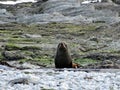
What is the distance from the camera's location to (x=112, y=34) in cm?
4384

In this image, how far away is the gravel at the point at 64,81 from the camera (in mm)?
16172

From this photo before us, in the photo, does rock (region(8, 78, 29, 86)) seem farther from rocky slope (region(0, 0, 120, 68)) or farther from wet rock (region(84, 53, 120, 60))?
wet rock (region(84, 53, 120, 60))

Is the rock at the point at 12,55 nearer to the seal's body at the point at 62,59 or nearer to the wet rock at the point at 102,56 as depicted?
the wet rock at the point at 102,56

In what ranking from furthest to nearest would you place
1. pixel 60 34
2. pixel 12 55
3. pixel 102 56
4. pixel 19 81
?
pixel 60 34, pixel 12 55, pixel 102 56, pixel 19 81

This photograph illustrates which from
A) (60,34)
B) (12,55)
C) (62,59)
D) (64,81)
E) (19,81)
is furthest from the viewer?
(60,34)

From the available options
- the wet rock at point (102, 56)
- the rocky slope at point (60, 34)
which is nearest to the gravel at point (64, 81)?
the rocky slope at point (60, 34)

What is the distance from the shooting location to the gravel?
16.2 metres

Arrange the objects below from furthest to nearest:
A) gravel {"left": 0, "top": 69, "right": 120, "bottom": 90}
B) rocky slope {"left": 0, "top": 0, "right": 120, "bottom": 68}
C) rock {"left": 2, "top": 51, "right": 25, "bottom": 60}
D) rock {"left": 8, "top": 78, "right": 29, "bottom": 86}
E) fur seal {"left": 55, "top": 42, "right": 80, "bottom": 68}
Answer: rock {"left": 2, "top": 51, "right": 25, "bottom": 60}, rocky slope {"left": 0, "top": 0, "right": 120, "bottom": 68}, fur seal {"left": 55, "top": 42, "right": 80, "bottom": 68}, rock {"left": 8, "top": 78, "right": 29, "bottom": 86}, gravel {"left": 0, "top": 69, "right": 120, "bottom": 90}

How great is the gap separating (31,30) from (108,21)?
1063 cm

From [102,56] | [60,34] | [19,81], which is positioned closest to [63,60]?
[102,56]

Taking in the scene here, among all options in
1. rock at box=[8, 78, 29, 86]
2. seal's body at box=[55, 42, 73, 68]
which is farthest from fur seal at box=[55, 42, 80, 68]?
rock at box=[8, 78, 29, 86]

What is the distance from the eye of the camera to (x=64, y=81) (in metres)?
17.1

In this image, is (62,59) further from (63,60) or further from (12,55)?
(12,55)

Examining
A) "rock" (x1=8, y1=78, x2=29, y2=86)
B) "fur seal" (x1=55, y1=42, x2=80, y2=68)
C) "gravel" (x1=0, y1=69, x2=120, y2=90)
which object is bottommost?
"fur seal" (x1=55, y1=42, x2=80, y2=68)
